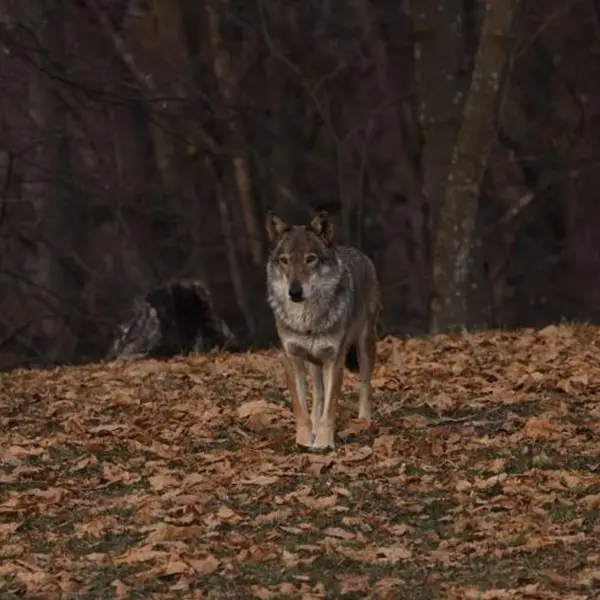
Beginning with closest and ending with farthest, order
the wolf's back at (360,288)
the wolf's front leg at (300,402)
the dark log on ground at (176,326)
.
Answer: the wolf's front leg at (300,402) < the wolf's back at (360,288) < the dark log on ground at (176,326)

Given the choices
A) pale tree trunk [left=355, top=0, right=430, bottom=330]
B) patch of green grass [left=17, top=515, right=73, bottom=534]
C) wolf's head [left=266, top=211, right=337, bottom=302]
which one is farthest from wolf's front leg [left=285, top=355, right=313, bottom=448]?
pale tree trunk [left=355, top=0, right=430, bottom=330]

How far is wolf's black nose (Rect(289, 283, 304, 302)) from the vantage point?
1355 centimetres

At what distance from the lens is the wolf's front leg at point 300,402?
45.3 ft

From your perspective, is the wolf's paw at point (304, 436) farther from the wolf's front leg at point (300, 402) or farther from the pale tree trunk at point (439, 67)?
the pale tree trunk at point (439, 67)

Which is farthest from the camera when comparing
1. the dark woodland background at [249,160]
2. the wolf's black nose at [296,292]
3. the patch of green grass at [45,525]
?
the dark woodland background at [249,160]

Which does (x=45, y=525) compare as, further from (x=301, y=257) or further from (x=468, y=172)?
(x=468, y=172)

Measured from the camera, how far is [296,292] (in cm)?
1356

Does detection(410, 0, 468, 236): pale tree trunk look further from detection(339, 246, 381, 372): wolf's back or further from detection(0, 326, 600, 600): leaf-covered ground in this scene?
detection(339, 246, 381, 372): wolf's back

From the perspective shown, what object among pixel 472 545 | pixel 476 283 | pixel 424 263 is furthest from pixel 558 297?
pixel 472 545

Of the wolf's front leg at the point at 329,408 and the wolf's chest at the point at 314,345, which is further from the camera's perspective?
the wolf's chest at the point at 314,345

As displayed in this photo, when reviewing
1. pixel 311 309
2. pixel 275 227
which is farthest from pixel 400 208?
pixel 311 309

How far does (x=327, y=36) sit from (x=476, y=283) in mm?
16388

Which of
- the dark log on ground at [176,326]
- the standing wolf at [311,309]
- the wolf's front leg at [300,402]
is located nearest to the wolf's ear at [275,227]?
the standing wolf at [311,309]

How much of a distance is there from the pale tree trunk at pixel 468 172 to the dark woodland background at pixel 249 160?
11010mm
